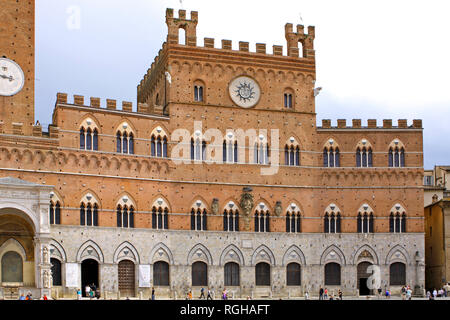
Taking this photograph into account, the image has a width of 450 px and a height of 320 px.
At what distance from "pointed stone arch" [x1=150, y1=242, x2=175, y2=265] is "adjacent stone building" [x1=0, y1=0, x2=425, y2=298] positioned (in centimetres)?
7

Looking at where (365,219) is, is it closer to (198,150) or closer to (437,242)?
(437,242)

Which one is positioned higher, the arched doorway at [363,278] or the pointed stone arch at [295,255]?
the pointed stone arch at [295,255]

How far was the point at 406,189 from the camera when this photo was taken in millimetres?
49594

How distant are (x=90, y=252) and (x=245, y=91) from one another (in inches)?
658

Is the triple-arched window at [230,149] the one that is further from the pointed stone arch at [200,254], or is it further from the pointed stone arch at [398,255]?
the pointed stone arch at [398,255]

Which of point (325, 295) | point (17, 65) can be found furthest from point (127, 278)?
point (17, 65)

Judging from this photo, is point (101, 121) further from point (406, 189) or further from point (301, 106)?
point (406, 189)

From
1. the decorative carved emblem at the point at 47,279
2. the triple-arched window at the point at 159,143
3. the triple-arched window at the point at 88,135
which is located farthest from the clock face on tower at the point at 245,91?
the decorative carved emblem at the point at 47,279

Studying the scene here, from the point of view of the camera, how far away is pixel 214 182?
47.0 m

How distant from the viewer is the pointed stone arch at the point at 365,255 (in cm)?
4847

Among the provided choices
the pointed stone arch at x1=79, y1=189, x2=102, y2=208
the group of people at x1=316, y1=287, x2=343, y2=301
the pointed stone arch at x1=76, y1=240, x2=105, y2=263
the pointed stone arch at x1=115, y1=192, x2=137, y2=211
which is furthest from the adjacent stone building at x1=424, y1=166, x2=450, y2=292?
the pointed stone arch at x1=79, y1=189, x2=102, y2=208

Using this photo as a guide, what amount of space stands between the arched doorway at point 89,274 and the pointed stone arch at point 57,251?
1613 mm

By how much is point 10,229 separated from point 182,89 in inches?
625
